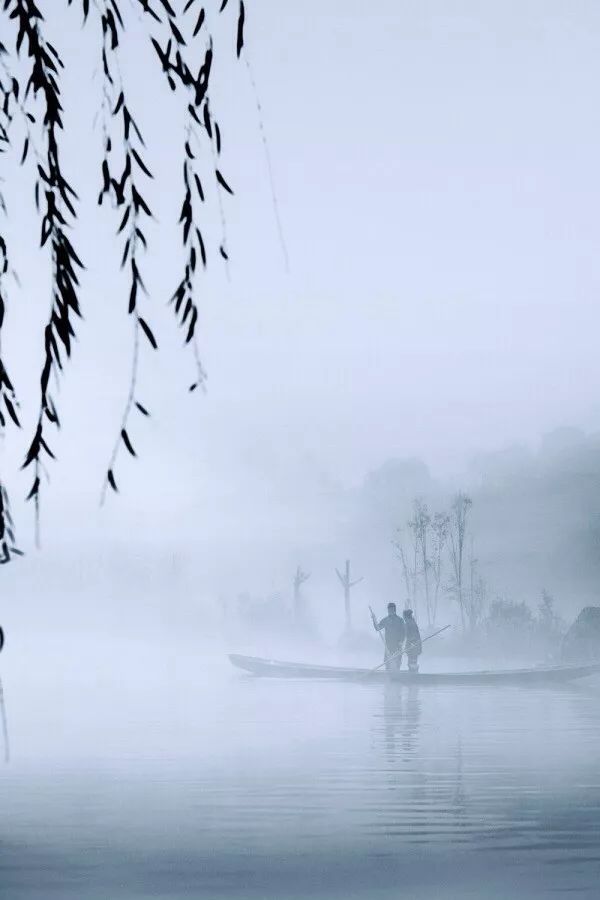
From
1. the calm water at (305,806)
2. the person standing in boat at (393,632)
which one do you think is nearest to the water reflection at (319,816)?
the calm water at (305,806)

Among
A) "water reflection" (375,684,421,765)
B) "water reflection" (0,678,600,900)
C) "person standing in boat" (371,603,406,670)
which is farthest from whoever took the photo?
"person standing in boat" (371,603,406,670)

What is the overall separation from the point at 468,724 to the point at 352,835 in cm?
1218

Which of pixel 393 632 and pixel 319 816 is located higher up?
pixel 393 632

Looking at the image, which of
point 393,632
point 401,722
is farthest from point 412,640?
point 401,722

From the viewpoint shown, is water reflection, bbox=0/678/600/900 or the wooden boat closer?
water reflection, bbox=0/678/600/900

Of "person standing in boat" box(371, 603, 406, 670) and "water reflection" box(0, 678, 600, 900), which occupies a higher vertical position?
"person standing in boat" box(371, 603, 406, 670)

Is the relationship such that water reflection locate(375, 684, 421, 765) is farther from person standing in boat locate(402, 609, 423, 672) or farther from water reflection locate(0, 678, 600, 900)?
person standing in boat locate(402, 609, 423, 672)

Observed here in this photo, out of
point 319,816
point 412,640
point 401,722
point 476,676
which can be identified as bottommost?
point 401,722

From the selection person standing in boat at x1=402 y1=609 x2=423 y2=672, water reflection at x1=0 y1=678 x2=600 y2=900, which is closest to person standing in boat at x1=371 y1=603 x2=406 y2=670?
person standing in boat at x1=402 y1=609 x2=423 y2=672

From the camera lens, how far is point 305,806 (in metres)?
11.4

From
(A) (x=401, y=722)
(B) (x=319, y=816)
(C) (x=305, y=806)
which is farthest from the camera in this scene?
(A) (x=401, y=722)

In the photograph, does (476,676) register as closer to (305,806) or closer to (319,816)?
(305,806)

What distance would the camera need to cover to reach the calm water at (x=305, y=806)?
7.89 metres

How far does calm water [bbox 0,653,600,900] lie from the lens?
7887mm
